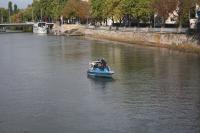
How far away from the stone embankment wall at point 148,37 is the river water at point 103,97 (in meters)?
7.83

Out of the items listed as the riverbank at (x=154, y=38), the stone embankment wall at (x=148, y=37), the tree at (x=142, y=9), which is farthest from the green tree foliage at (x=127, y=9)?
the stone embankment wall at (x=148, y=37)

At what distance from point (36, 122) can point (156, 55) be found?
36.1m

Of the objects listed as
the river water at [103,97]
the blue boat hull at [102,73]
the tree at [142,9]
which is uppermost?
the tree at [142,9]

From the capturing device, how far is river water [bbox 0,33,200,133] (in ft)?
96.9

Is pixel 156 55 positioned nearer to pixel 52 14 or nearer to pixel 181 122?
pixel 181 122

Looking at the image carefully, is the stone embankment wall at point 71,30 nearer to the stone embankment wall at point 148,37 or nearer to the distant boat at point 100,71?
the stone embankment wall at point 148,37

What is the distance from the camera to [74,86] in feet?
139

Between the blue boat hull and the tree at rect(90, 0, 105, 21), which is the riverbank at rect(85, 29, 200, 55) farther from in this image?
the blue boat hull

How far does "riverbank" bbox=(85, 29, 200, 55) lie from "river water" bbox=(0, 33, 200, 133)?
236 inches

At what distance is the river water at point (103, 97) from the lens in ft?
96.9

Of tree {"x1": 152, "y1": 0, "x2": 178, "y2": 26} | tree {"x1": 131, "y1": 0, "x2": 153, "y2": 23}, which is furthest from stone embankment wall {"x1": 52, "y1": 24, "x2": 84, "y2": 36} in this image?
tree {"x1": 152, "y1": 0, "x2": 178, "y2": 26}

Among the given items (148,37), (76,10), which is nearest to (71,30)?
(76,10)

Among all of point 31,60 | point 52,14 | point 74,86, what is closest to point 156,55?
point 31,60

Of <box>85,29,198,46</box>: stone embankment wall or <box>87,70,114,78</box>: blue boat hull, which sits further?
<box>85,29,198,46</box>: stone embankment wall
